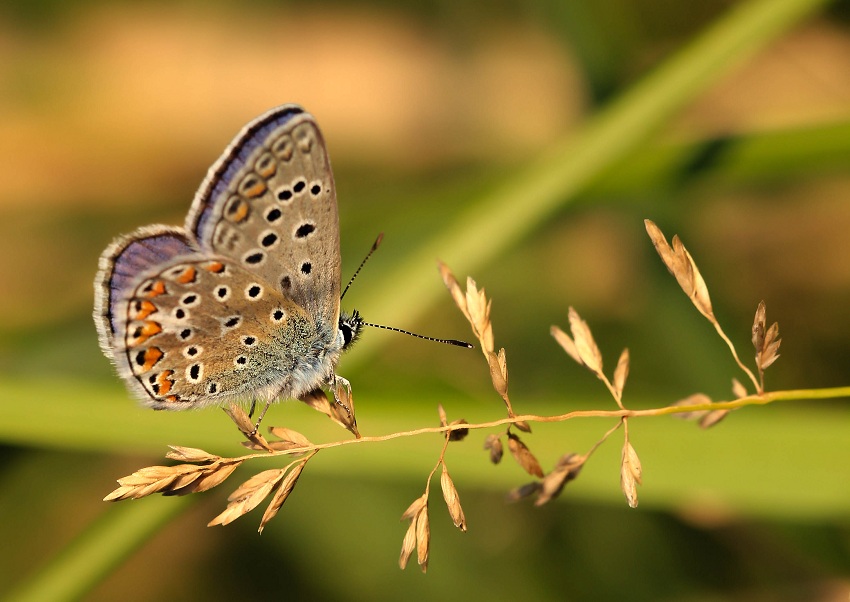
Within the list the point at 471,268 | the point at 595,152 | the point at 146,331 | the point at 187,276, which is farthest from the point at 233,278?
the point at 595,152

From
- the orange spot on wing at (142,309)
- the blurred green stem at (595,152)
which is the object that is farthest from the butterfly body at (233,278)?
the blurred green stem at (595,152)

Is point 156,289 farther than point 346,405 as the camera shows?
Yes

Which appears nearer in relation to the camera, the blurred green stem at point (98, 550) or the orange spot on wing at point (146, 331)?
the blurred green stem at point (98, 550)

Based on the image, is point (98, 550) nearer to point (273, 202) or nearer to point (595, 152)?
point (273, 202)

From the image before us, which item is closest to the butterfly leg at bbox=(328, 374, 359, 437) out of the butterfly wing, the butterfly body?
the butterfly body

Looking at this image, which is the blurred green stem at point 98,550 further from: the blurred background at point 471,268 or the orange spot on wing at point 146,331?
the orange spot on wing at point 146,331

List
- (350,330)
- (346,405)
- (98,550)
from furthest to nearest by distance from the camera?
(350,330) → (98,550) → (346,405)
